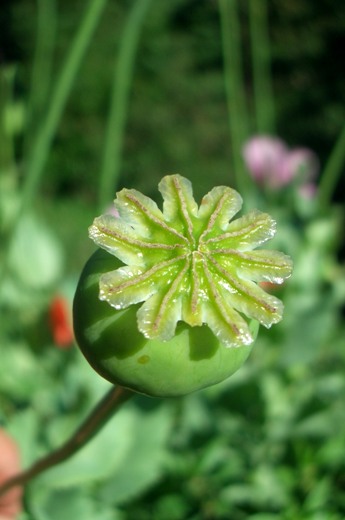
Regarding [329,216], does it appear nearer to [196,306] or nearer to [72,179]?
[196,306]

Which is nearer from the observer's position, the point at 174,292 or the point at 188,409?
the point at 174,292

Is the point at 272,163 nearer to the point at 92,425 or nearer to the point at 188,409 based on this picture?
the point at 188,409

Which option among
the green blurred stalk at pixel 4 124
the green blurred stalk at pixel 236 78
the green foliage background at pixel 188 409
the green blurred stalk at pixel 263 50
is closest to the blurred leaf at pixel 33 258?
the green foliage background at pixel 188 409

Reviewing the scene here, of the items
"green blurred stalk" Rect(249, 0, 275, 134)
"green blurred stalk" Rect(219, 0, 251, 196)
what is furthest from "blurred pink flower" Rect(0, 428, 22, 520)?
"green blurred stalk" Rect(249, 0, 275, 134)

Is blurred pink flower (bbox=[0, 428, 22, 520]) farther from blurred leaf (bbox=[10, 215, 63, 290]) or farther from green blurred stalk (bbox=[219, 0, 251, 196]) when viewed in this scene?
green blurred stalk (bbox=[219, 0, 251, 196])

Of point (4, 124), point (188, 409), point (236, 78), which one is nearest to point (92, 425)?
point (188, 409)

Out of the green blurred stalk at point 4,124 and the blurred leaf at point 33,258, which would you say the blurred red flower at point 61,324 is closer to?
the blurred leaf at point 33,258

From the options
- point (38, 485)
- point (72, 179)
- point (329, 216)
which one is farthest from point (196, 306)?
point (72, 179)
